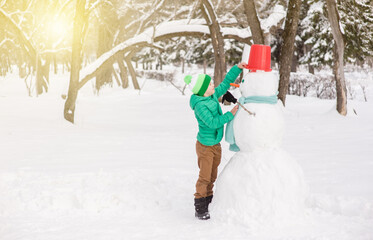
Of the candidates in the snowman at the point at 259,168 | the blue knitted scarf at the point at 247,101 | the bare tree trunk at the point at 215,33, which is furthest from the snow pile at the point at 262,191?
the bare tree trunk at the point at 215,33

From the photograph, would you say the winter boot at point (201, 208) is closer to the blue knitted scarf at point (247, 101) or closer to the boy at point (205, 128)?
the boy at point (205, 128)

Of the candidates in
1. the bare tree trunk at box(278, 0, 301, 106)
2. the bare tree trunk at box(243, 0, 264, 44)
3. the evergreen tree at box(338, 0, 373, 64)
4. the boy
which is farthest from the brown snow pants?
the evergreen tree at box(338, 0, 373, 64)

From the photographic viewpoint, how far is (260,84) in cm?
354

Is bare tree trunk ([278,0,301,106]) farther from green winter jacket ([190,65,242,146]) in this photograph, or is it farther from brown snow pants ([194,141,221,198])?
brown snow pants ([194,141,221,198])

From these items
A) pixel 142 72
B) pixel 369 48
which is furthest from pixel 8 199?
pixel 142 72

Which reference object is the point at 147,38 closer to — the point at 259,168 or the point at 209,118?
the point at 209,118

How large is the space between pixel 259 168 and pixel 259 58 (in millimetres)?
1034

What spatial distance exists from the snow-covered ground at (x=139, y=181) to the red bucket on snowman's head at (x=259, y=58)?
148 centimetres

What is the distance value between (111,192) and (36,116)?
6.63 m

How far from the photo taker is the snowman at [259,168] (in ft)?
11.2

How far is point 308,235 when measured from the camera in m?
3.26

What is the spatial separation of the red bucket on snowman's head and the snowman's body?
0.06 metres

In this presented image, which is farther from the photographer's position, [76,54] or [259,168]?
[76,54]

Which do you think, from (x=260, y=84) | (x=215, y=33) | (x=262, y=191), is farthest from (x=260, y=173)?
(x=215, y=33)
